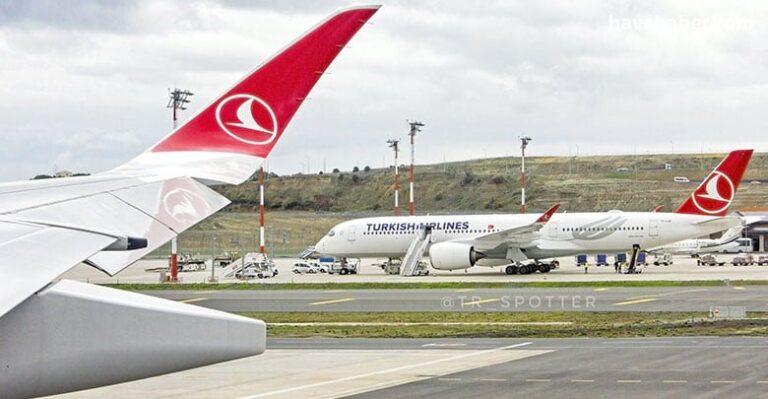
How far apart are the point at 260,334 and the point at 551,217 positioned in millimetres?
57460

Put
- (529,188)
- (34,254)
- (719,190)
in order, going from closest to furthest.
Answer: (34,254) < (719,190) < (529,188)

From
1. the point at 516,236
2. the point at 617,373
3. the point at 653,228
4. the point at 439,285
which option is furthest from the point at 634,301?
the point at 653,228

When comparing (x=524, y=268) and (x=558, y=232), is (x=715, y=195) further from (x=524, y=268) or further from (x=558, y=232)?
(x=524, y=268)

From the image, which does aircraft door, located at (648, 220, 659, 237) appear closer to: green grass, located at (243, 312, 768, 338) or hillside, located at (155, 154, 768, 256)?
green grass, located at (243, 312, 768, 338)

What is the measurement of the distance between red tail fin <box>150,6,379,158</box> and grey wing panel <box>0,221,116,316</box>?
4159 millimetres

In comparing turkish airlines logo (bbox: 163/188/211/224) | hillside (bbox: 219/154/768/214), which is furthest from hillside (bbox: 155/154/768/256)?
turkish airlines logo (bbox: 163/188/211/224)

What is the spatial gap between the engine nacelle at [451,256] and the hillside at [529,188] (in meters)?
75.9

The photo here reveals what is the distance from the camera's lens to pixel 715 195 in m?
62.6

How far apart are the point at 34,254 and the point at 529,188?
151m

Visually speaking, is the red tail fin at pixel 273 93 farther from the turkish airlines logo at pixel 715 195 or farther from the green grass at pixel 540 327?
the turkish airlines logo at pixel 715 195

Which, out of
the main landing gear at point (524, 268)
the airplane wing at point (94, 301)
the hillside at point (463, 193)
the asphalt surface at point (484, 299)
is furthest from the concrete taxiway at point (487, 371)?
the hillside at point (463, 193)

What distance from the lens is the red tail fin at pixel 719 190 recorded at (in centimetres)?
6244

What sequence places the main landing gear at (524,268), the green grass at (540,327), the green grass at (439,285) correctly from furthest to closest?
the main landing gear at (524,268) → the green grass at (439,285) → the green grass at (540,327)

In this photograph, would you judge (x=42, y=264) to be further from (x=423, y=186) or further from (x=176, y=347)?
(x=423, y=186)
